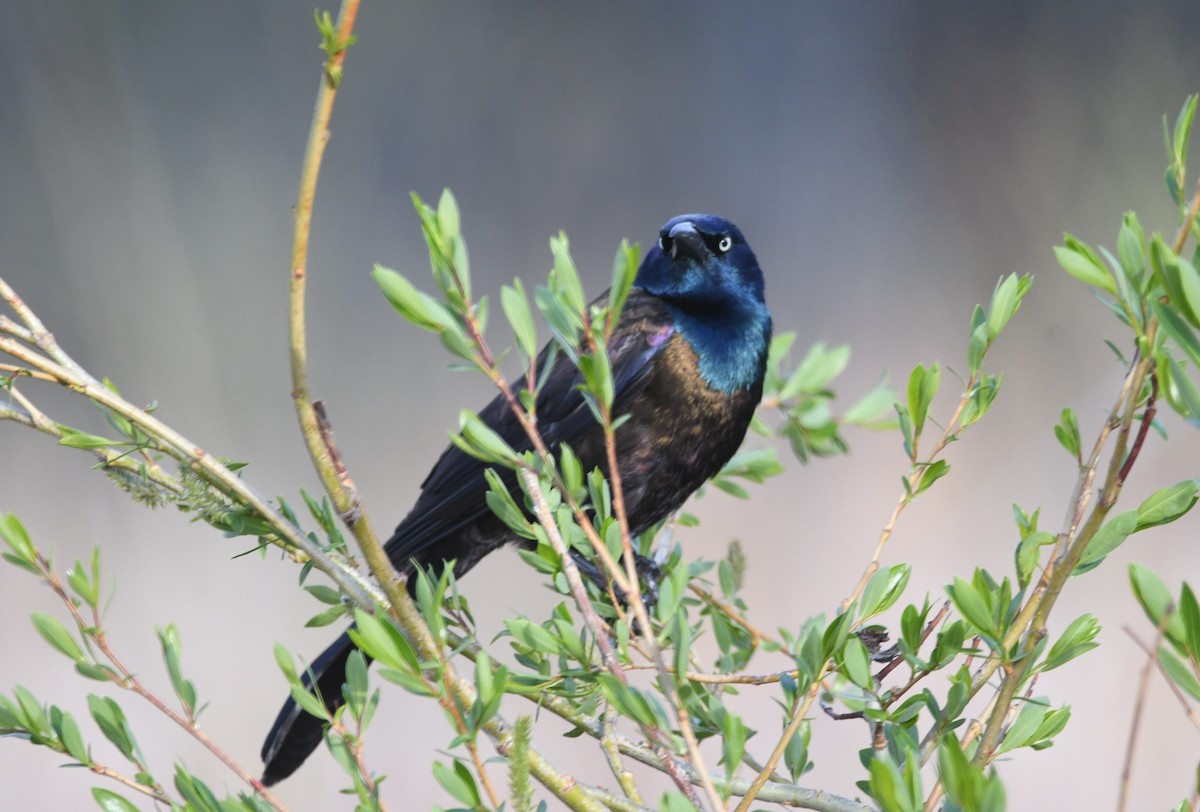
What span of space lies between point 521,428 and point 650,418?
17 cm

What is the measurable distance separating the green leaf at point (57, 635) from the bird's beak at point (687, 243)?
107 centimetres

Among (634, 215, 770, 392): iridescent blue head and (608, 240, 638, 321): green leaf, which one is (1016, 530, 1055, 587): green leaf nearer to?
(608, 240, 638, 321): green leaf

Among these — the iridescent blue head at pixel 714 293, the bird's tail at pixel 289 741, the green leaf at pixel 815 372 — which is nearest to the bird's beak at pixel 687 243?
the iridescent blue head at pixel 714 293

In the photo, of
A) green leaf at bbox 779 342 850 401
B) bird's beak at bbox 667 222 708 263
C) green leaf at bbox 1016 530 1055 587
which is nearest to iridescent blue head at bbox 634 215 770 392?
bird's beak at bbox 667 222 708 263

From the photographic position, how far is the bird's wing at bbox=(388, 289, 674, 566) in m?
1.49

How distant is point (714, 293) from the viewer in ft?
5.28

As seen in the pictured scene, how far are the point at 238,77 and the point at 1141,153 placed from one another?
2.16 meters

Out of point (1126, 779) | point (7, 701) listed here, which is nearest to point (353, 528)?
point (7, 701)

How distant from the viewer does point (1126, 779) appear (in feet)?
1.28

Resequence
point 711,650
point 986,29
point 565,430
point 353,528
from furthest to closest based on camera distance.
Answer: point 986,29 < point 711,650 < point 565,430 < point 353,528

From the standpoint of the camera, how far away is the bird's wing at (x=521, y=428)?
4.88 feet

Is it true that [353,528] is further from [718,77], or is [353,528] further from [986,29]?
[986,29]

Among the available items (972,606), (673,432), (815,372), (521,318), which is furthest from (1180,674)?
(673,432)

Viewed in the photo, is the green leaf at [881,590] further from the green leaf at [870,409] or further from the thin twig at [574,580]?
the green leaf at [870,409]
